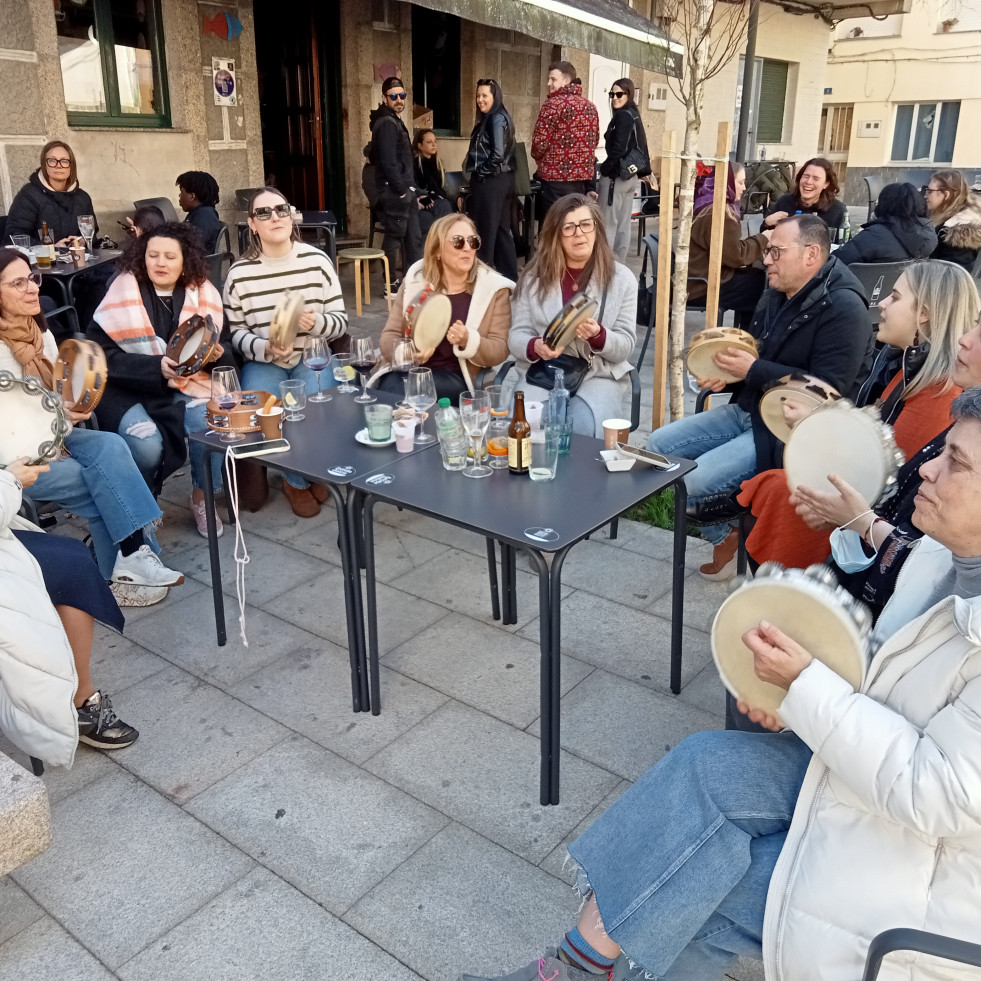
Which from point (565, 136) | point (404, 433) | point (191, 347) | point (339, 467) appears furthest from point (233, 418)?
point (565, 136)

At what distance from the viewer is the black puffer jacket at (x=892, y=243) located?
4.90m

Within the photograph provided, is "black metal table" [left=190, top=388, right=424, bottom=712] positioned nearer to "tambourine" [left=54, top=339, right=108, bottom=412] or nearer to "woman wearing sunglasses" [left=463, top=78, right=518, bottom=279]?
"tambourine" [left=54, top=339, right=108, bottom=412]

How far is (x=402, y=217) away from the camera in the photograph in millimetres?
7723

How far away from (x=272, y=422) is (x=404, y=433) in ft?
1.36

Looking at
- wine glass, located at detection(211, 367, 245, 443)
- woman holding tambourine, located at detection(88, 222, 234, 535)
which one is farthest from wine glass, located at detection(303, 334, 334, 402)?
woman holding tambourine, located at detection(88, 222, 234, 535)

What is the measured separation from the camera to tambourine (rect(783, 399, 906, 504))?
213 centimetres

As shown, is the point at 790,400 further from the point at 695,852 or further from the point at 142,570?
the point at 142,570

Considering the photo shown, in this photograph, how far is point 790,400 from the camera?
8.84 ft

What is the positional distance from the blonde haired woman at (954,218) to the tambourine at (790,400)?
11.5ft

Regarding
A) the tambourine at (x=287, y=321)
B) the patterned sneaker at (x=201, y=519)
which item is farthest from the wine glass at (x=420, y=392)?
the patterned sneaker at (x=201, y=519)

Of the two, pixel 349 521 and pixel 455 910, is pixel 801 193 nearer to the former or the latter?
pixel 349 521

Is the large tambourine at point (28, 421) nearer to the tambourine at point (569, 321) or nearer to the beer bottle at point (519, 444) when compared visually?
the beer bottle at point (519, 444)

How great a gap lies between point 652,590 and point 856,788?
196 centimetres

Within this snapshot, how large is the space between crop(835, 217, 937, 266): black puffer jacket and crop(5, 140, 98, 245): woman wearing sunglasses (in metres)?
4.70
